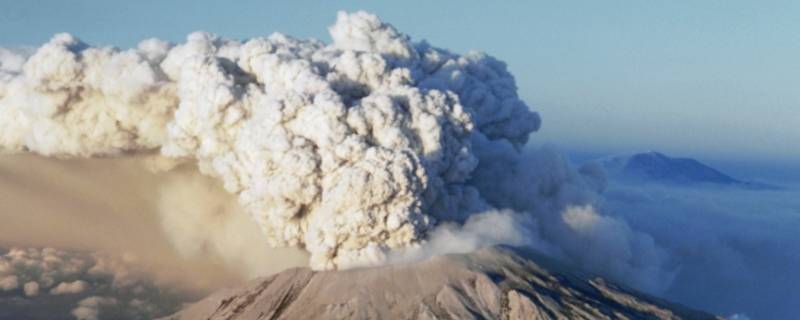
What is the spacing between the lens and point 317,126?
135ft

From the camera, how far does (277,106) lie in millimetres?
41562

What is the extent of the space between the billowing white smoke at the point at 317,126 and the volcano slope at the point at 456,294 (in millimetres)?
1294

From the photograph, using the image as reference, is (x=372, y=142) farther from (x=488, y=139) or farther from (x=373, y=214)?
(x=488, y=139)

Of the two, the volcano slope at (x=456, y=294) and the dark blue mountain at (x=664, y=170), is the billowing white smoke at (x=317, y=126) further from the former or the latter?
the dark blue mountain at (x=664, y=170)

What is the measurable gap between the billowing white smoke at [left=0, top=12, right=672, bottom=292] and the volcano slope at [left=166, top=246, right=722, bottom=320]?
1294 mm

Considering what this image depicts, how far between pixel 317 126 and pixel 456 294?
873 centimetres

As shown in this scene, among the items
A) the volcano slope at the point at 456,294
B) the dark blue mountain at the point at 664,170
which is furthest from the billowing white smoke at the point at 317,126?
the dark blue mountain at the point at 664,170

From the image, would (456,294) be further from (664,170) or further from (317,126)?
(664,170)

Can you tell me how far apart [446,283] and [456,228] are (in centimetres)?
401

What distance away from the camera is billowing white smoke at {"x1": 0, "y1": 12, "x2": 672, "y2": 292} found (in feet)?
134

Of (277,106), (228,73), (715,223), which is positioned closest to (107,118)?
(228,73)

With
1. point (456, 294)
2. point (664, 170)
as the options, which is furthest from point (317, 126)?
point (664, 170)

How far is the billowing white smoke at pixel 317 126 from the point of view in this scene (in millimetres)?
40781

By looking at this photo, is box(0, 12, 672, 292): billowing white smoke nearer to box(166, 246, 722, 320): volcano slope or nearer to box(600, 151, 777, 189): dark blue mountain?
box(166, 246, 722, 320): volcano slope
